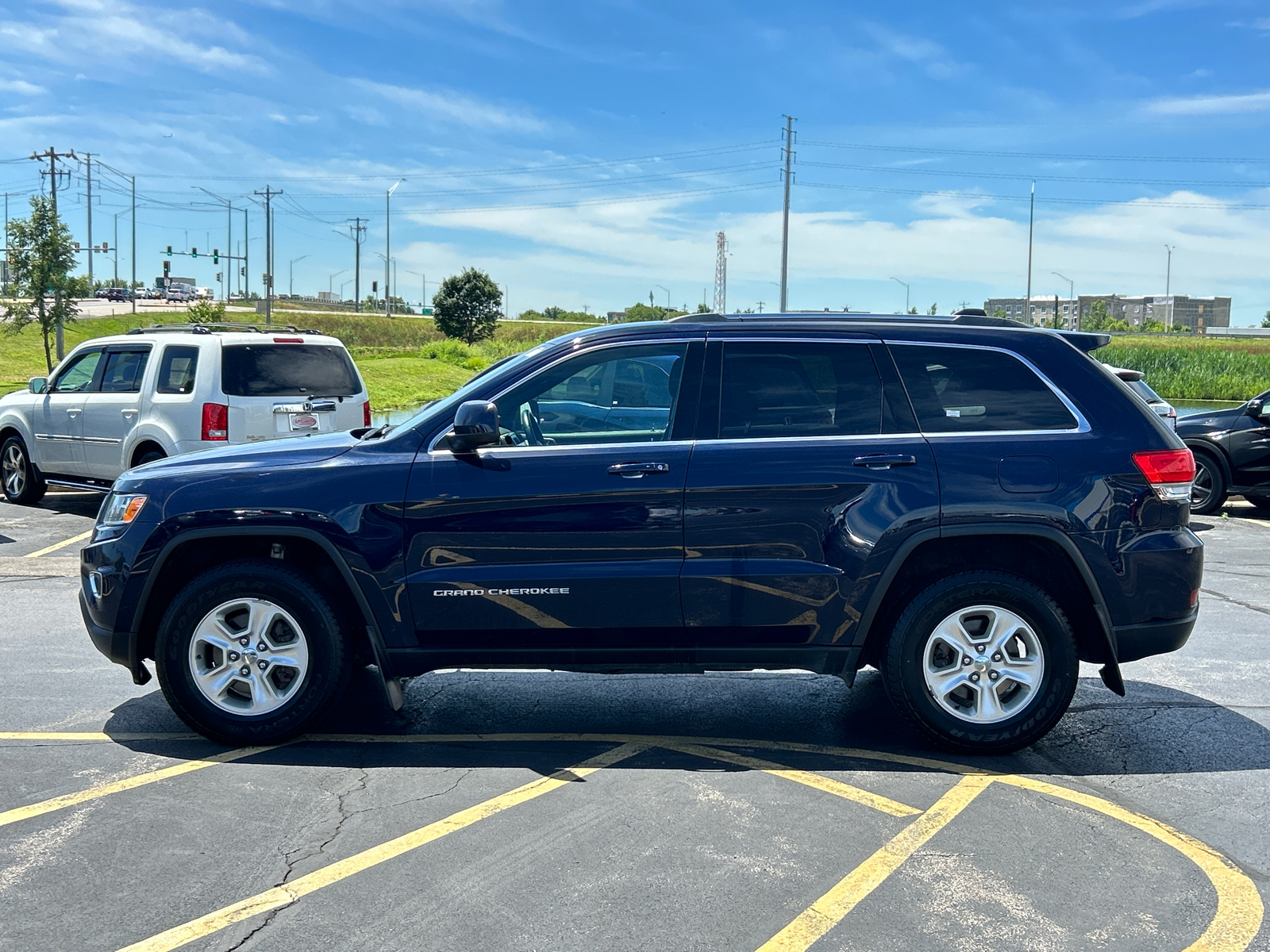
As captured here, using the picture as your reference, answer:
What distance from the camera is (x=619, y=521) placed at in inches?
199

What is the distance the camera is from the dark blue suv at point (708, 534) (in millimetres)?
5059

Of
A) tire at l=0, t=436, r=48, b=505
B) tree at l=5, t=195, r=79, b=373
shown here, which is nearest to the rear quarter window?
tire at l=0, t=436, r=48, b=505

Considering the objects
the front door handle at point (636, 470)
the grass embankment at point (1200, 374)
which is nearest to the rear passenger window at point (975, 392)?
the front door handle at point (636, 470)

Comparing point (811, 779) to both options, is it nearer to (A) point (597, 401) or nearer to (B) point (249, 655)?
(A) point (597, 401)

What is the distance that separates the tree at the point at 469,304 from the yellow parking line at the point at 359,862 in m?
68.0

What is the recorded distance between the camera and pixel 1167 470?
5.15 m

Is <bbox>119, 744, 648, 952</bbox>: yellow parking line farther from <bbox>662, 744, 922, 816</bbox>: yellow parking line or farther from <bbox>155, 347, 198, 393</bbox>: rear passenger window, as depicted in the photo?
<bbox>155, 347, 198, 393</bbox>: rear passenger window

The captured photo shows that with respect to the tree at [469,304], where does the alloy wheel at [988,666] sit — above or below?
below

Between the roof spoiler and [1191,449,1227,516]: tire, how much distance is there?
28.4 ft

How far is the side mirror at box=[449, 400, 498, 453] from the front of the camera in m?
4.94

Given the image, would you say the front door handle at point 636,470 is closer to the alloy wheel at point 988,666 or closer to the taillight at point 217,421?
the alloy wheel at point 988,666

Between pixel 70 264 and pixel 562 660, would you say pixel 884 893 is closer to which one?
pixel 562 660

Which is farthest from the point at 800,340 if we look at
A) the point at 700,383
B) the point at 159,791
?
the point at 159,791

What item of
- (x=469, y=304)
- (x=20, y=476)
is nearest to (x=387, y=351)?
(x=469, y=304)
